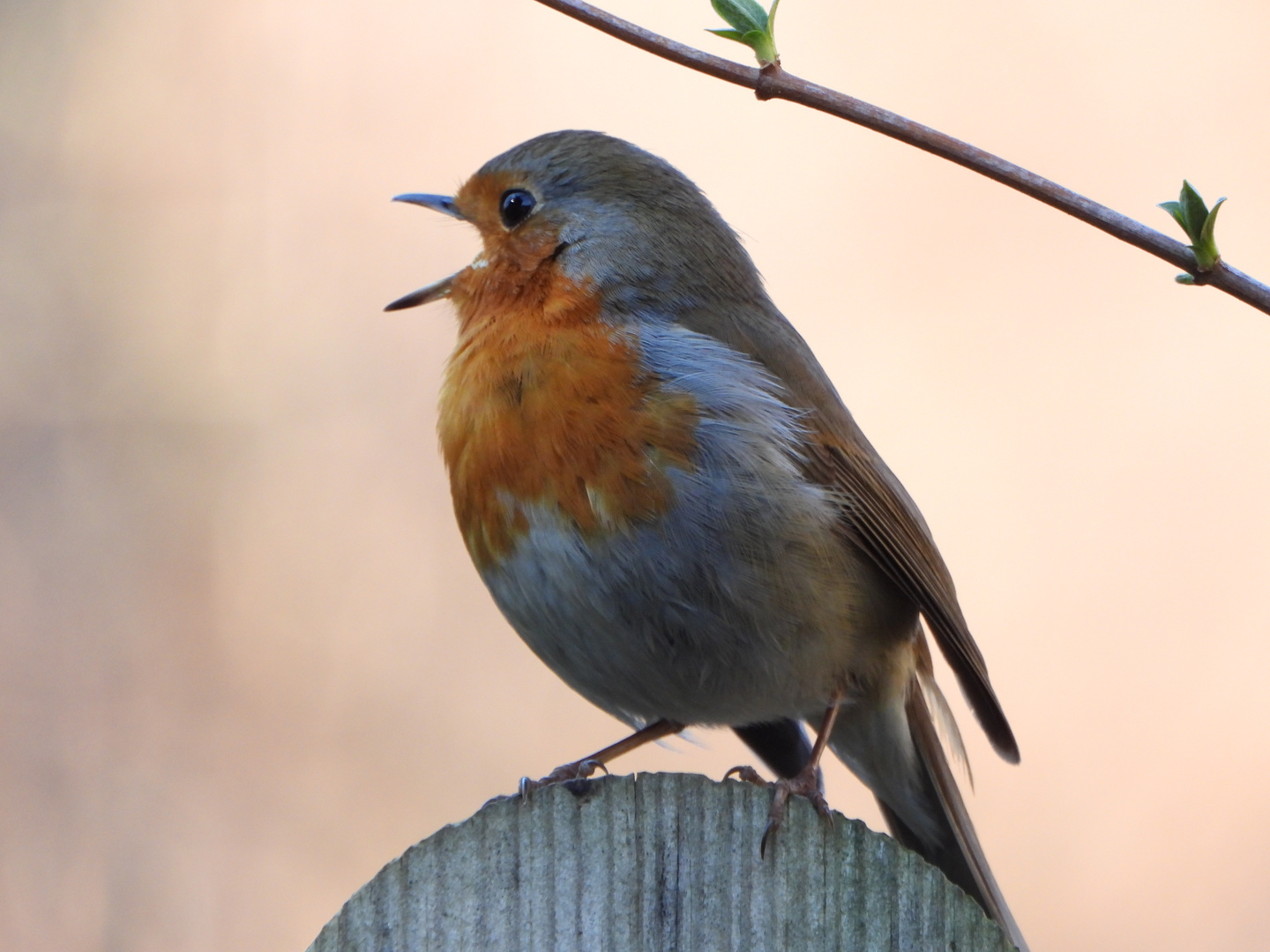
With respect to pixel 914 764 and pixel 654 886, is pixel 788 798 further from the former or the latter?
pixel 914 764

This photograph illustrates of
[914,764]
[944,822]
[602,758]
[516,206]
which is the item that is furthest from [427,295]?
[944,822]

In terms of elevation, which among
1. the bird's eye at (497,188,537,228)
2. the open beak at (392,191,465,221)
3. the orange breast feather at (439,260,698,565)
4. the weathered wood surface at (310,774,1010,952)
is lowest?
the weathered wood surface at (310,774,1010,952)

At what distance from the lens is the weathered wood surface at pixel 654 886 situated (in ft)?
5.87

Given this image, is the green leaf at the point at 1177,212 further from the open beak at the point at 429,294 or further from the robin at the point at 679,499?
the open beak at the point at 429,294

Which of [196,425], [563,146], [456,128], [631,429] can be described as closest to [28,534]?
[196,425]

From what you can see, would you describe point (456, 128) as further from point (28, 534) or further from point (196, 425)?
point (28, 534)

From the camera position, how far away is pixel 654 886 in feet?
5.92

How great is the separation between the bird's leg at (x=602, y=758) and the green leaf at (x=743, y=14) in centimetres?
95

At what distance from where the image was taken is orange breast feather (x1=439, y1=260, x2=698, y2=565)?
244 centimetres

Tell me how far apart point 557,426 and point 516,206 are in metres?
0.74

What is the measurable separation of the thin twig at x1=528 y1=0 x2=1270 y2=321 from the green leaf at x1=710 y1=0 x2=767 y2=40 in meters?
0.17

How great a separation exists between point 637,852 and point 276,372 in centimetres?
331

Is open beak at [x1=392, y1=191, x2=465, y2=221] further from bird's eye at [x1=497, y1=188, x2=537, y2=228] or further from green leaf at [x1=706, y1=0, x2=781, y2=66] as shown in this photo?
green leaf at [x1=706, y1=0, x2=781, y2=66]

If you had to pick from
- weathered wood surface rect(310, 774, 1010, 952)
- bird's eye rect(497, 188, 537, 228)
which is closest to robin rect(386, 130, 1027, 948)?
bird's eye rect(497, 188, 537, 228)
